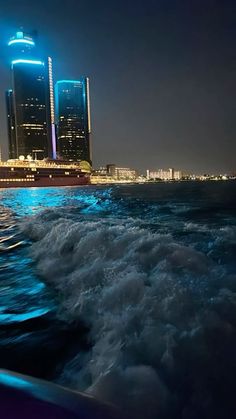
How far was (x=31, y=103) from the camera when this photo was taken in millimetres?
165500

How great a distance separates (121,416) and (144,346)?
184 cm

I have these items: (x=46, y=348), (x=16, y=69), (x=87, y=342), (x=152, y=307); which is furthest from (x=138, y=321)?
→ (x=16, y=69)

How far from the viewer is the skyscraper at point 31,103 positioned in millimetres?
164125

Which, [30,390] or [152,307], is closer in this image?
[30,390]

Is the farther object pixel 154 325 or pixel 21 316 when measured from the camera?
pixel 21 316

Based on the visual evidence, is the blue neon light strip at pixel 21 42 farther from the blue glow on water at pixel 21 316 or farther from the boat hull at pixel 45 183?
the blue glow on water at pixel 21 316

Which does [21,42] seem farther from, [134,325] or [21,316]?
[134,325]

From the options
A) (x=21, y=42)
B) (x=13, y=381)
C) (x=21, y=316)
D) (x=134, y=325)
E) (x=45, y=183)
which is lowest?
(x=21, y=316)

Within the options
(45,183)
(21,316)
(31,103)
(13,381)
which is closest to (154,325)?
(13,381)

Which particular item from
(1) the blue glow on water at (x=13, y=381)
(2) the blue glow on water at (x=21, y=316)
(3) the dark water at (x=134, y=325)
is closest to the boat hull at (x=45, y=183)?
(3) the dark water at (x=134, y=325)

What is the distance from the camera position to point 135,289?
4.48m

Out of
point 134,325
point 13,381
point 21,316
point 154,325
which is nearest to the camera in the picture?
point 13,381

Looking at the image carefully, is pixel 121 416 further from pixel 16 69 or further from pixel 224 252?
pixel 16 69

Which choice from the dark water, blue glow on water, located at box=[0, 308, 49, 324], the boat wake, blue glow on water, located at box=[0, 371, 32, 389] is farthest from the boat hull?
blue glow on water, located at box=[0, 371, 32, 389]
